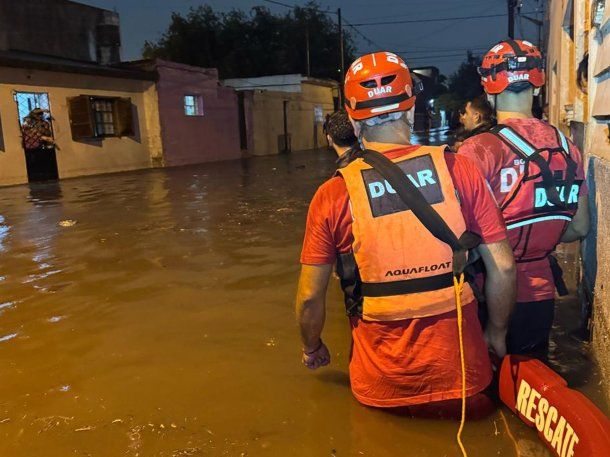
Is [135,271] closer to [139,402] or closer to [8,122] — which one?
[139,402]

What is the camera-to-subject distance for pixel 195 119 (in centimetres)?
2269

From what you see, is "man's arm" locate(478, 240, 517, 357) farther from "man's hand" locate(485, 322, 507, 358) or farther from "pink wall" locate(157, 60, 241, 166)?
"pink wall" locate(157, 60, 241, 166)

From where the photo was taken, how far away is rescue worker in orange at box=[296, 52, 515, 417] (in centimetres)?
196

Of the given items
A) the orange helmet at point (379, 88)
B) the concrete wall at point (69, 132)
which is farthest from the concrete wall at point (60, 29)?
the orange helmet at point (379, 88)

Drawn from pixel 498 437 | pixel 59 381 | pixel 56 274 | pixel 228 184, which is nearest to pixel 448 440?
pixel 498 437

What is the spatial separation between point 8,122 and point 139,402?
1477cm

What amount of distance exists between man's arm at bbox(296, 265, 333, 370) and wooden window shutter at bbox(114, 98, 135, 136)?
17768mm

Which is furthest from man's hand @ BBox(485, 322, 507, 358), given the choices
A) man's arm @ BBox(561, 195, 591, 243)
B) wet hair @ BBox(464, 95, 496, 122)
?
wet hair @ BBox(464, 95, 496, 122)

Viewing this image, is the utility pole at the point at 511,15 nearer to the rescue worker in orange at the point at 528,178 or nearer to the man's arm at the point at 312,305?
the rescue worker in orange at the point at 528,178

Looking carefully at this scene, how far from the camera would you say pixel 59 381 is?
10.3 feet

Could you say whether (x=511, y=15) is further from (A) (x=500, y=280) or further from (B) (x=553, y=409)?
(B) (x=553, y=409)

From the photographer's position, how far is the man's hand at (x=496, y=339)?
229cm

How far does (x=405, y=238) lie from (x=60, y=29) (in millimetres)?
22423

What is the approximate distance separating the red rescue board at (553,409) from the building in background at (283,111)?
25352 millimetres
